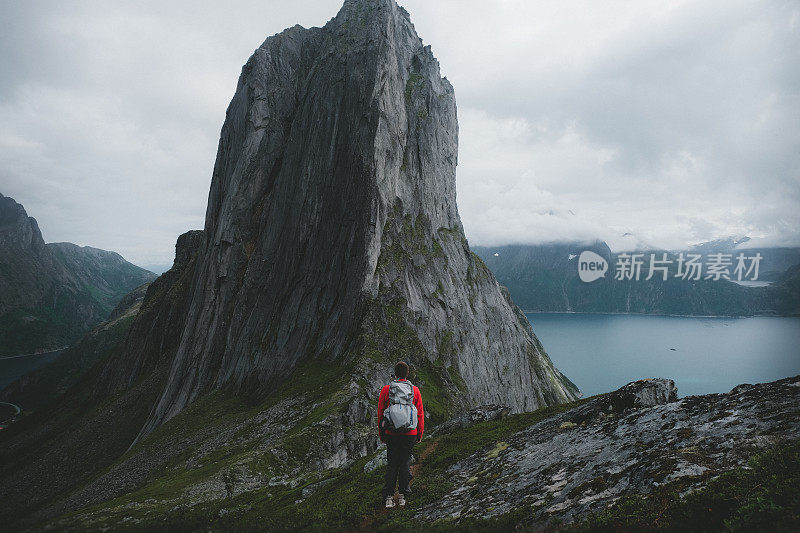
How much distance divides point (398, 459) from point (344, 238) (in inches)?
1589

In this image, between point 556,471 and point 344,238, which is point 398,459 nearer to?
point 556,471

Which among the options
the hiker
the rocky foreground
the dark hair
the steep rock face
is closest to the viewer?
the rocky foreground

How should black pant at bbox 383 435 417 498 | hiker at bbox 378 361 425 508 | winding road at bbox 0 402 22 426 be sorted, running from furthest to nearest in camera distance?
winding road at bbox 0 402 22 426 < black pant at bbox 383 435 417 498 < hiker at bbox 378 361 425 508

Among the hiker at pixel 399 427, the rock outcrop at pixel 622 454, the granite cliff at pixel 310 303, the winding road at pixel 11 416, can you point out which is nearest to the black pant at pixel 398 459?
the hiker at pixel 399 427

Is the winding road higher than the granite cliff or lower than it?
lower

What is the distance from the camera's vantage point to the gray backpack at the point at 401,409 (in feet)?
35.8

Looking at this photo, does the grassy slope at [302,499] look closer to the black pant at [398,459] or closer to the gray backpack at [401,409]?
the black pant at [398,459]

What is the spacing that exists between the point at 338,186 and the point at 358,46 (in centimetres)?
2648

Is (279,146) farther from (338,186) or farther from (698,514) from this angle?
(698,514)

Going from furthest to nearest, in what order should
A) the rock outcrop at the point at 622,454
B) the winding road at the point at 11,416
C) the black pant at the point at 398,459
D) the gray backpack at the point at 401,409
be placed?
the winding road at the point at 11,416, the black pant at the point at 398,459, the gray backpack at the point at 401,409, the rock outcrop at the point at 622,454

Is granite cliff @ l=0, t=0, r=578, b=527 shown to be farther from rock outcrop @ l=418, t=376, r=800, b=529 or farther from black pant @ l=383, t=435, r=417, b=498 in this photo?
rock outcrop @ l=418, t=376, r=800, b=529

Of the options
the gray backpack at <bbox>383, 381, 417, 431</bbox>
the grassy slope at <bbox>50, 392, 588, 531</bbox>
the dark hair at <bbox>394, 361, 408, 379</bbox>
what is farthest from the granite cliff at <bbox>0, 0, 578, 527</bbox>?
the dark hair at <bbox>394, 361, 408, 379</bbox>

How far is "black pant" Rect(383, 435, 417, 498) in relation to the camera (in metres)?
11.3

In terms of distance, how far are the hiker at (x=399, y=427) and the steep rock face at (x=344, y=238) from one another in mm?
23602
